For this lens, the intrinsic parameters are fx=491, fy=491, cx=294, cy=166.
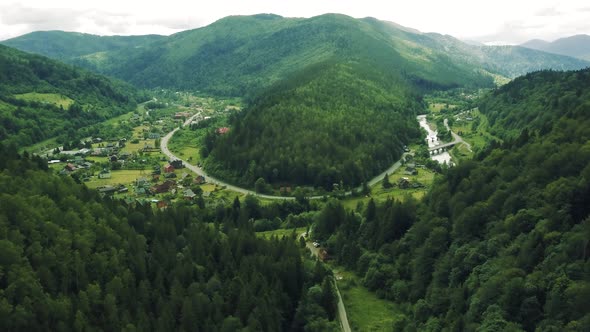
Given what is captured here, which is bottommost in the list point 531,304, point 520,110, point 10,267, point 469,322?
point 469,322

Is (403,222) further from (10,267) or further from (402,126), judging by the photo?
(402,126)

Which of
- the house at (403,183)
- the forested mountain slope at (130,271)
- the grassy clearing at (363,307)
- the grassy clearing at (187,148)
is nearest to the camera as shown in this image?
the forested mountain slope at (130,271)

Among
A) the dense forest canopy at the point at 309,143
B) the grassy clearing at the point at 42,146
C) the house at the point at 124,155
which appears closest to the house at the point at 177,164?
the dense forest canopy at the point at 309,143

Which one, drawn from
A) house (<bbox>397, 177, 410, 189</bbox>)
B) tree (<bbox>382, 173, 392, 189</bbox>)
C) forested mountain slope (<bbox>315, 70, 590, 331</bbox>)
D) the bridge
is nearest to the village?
tree (<bbox>382, 173, 392, 189</bbox>)

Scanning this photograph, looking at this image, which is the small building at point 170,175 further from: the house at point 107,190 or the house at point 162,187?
the house at point 107,190

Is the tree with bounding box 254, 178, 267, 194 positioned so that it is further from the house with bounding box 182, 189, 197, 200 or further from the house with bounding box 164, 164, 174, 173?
the house with bounding box 164, 164, 174, 173

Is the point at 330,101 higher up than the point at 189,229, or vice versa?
the point at 330,101

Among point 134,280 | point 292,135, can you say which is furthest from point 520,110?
point 134,280

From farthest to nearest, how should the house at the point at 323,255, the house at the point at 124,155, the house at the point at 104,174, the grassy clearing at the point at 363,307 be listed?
the house at the point at 124,155, the house at the point at 104,174, the house at the point at 323,255, the grassy clearing at the point at 363,307
